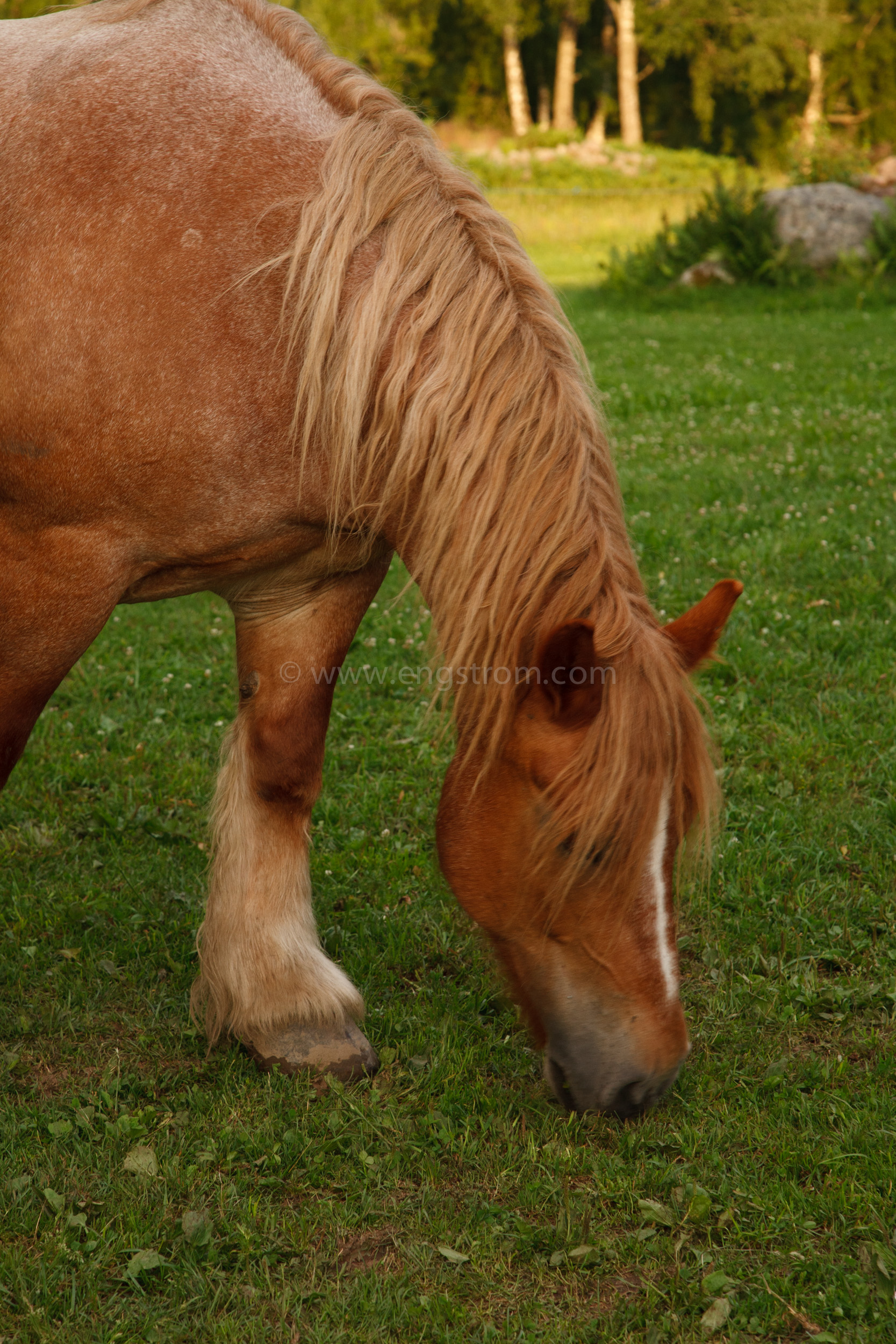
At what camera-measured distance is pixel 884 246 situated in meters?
13.9

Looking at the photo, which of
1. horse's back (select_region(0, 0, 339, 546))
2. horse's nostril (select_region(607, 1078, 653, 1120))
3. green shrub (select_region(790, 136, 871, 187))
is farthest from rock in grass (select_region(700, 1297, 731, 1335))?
green shrub (select_region(790, 136, 871, 187))

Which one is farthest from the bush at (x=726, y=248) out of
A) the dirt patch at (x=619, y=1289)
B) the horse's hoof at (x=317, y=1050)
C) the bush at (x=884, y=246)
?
the dirt patch at (x=619, y=1289)

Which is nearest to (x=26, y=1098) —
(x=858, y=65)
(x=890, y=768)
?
(x=890, y=768)

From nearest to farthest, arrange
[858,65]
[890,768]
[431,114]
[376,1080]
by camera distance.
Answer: [376,1080], [431,114], [890,768], [858,65]

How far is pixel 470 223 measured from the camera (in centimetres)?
246

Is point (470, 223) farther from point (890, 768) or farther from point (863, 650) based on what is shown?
point (863, 650)

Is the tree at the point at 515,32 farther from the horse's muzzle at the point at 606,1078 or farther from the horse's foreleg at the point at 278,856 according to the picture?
the horse's muzzle at the point at 606,1078

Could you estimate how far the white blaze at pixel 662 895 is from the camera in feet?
7.39

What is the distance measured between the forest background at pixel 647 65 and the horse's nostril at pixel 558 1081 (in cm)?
3479

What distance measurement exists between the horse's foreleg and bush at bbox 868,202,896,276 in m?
13.0

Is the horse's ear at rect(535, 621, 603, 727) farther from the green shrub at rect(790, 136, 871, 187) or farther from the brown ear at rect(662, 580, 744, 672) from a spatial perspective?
the green shrub at rect(790, 136, 871, 187)

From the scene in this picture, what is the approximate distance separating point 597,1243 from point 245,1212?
742 millimetres

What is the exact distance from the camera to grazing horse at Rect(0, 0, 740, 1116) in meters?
2.26

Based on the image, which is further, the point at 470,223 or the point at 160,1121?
the point at 160,1121
